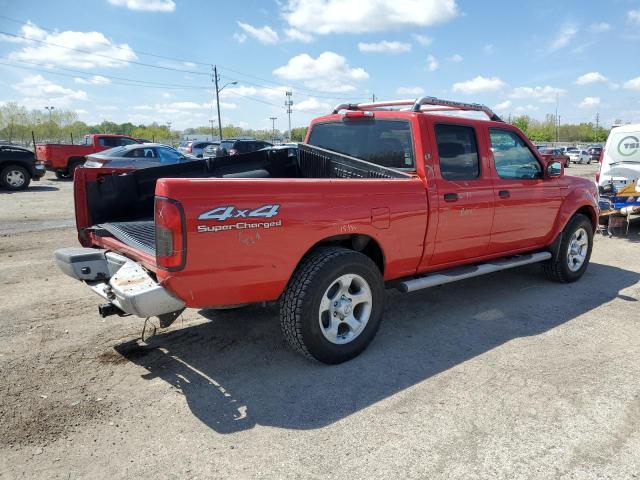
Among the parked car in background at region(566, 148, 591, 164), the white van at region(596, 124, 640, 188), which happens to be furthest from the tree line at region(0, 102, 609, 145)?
the white van at region(596, 124, 640, 188)

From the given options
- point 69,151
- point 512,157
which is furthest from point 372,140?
point 69,151

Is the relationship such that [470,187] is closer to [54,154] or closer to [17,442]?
[17,442]

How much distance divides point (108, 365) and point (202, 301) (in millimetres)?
1160

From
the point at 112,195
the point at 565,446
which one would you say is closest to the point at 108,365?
the point at 112,195

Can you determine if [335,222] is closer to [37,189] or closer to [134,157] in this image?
[134,157]

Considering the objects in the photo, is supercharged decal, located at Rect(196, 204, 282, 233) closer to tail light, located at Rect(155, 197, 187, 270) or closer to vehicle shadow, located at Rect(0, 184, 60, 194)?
tail light, located at Rect(155, 197, 187, 270)

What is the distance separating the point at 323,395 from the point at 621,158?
33.0ft

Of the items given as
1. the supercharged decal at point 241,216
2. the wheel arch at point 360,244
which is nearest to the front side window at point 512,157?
the wheel arch at point 360,244

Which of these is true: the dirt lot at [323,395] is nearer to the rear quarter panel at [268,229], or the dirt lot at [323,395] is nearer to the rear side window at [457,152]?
the rear quarter panel at [268,229]

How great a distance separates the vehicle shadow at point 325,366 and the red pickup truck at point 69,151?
17188 mm

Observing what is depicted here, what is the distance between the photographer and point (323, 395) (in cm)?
323

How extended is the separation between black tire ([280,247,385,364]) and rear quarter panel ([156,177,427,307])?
0.13m

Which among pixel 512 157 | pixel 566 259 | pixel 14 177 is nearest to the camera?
pixel 512 157

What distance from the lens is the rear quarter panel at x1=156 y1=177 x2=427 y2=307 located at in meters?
2.86
